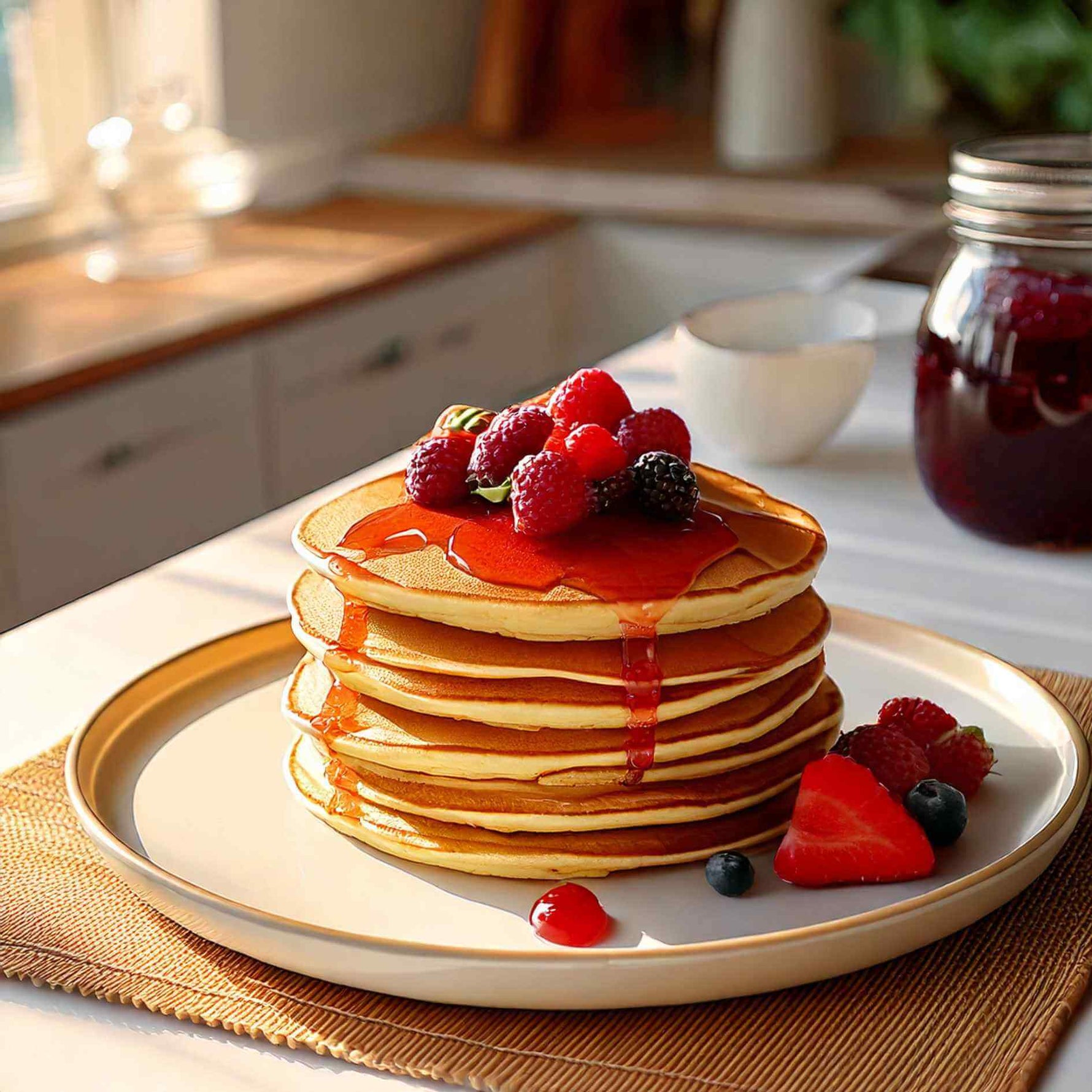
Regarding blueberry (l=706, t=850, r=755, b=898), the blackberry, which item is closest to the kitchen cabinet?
the blackberry

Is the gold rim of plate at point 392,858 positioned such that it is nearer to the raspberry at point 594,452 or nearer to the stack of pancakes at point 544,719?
the stack of pancakes at point 544,719

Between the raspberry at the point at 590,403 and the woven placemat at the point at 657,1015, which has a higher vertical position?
the raspberry at the point at 590,403

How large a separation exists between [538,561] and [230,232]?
2.41 m

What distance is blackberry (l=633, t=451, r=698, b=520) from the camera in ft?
2.76

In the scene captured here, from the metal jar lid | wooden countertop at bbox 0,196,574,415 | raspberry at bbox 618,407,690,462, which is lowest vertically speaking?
wooden countertop at bbox 0,196,574,415

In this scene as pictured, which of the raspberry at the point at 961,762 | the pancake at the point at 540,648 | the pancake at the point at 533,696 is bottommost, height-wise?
the raspberry at the point at 961,762

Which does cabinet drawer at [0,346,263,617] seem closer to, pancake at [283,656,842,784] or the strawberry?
the strawberry

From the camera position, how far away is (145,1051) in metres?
0.68

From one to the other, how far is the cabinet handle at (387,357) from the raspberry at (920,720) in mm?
1920

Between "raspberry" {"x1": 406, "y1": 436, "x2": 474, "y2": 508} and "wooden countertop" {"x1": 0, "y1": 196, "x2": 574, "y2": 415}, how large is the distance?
124 cm

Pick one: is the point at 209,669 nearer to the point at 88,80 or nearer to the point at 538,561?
the point at 538,561

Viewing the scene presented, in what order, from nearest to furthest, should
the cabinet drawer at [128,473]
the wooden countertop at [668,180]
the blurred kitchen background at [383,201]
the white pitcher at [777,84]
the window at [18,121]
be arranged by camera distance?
1. the cabinet drawer at [128,473]
2. the blurred kitchen background at [383,201]
3. the window at [18,121]
4. the wooden countertop at [668,180]
5. the white pitcher at [777,84]

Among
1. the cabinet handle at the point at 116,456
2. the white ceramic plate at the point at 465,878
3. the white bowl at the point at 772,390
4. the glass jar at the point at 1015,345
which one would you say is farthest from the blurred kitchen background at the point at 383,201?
the white ceramic plate at the point at 465,878

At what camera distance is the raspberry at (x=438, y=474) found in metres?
0.89
